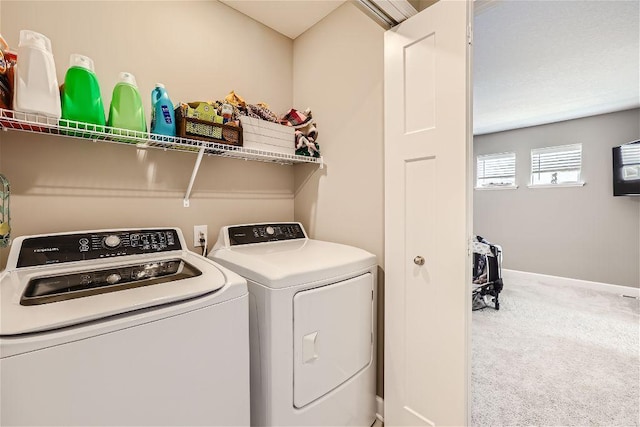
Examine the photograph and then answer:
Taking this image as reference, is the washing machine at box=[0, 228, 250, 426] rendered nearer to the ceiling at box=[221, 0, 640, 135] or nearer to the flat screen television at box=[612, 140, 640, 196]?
the ceiling at box=[221, 0, 640, 135]

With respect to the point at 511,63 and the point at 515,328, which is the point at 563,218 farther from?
the point at 511,63

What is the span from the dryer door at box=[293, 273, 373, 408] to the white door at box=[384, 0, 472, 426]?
0.65ft

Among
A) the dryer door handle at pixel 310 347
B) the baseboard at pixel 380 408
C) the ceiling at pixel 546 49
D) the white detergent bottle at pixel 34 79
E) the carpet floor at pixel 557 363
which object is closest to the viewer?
the white detergent bottle at pixel 34 79

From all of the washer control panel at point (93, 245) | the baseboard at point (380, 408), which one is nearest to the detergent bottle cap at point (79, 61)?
the washer control panel at point (93, 245)

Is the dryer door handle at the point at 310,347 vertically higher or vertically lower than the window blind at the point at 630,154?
lower

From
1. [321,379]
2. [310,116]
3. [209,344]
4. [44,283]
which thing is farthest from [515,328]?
[44,283]

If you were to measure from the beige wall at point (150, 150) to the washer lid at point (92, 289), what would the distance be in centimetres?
36

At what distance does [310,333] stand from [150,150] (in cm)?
130

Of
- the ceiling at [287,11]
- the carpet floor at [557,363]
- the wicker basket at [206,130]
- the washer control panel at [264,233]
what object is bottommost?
the carpet floor at [557,363]

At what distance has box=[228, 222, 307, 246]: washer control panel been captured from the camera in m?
1.69

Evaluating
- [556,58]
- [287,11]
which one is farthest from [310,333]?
[556,58]

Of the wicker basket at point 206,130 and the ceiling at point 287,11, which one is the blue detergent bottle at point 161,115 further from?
the ceiling at point 287,11

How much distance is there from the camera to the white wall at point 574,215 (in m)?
3.90

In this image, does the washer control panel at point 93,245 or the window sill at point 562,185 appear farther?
the window sill at point 562,185
